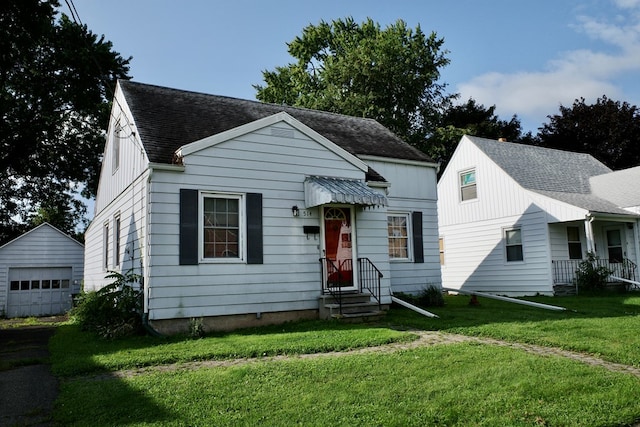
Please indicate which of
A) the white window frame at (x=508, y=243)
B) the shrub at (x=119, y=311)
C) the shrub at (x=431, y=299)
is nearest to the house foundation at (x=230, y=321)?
the shrub at (x=119, y=311)

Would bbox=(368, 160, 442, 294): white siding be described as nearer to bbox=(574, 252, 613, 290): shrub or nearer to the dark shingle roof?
the dark shingle roof

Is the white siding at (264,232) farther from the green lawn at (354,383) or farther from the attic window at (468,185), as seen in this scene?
the attic window at (468,185)

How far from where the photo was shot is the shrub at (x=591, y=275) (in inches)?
648

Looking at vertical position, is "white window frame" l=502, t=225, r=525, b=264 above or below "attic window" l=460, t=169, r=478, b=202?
below

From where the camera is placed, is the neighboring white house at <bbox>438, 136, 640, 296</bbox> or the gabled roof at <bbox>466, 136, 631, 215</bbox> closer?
the neighboring white house at <bbox>438, 136, 640, 296</bbox>

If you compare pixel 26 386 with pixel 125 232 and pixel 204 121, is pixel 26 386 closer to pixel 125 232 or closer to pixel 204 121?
pixel 125 232

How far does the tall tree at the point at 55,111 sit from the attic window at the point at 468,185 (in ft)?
55.7

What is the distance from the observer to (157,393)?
5.29m

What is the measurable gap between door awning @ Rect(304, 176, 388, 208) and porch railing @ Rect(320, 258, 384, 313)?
144cm

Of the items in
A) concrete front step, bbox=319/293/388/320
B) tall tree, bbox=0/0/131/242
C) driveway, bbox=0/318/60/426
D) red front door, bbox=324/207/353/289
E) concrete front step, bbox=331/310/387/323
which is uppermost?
tall tree, bbox=0/0/131/242

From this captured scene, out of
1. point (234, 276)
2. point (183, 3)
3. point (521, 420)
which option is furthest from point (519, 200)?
point (521, 420)

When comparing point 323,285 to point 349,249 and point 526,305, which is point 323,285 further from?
point 526,305

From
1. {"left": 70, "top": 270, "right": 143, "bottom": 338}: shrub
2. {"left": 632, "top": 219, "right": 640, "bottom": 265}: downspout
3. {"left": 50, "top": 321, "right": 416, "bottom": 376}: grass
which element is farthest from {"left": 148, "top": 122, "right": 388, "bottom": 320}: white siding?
{"left": 632, "top": 219, "right": 640, "bottom": 265}: downspout

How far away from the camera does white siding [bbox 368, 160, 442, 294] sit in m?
14.4
